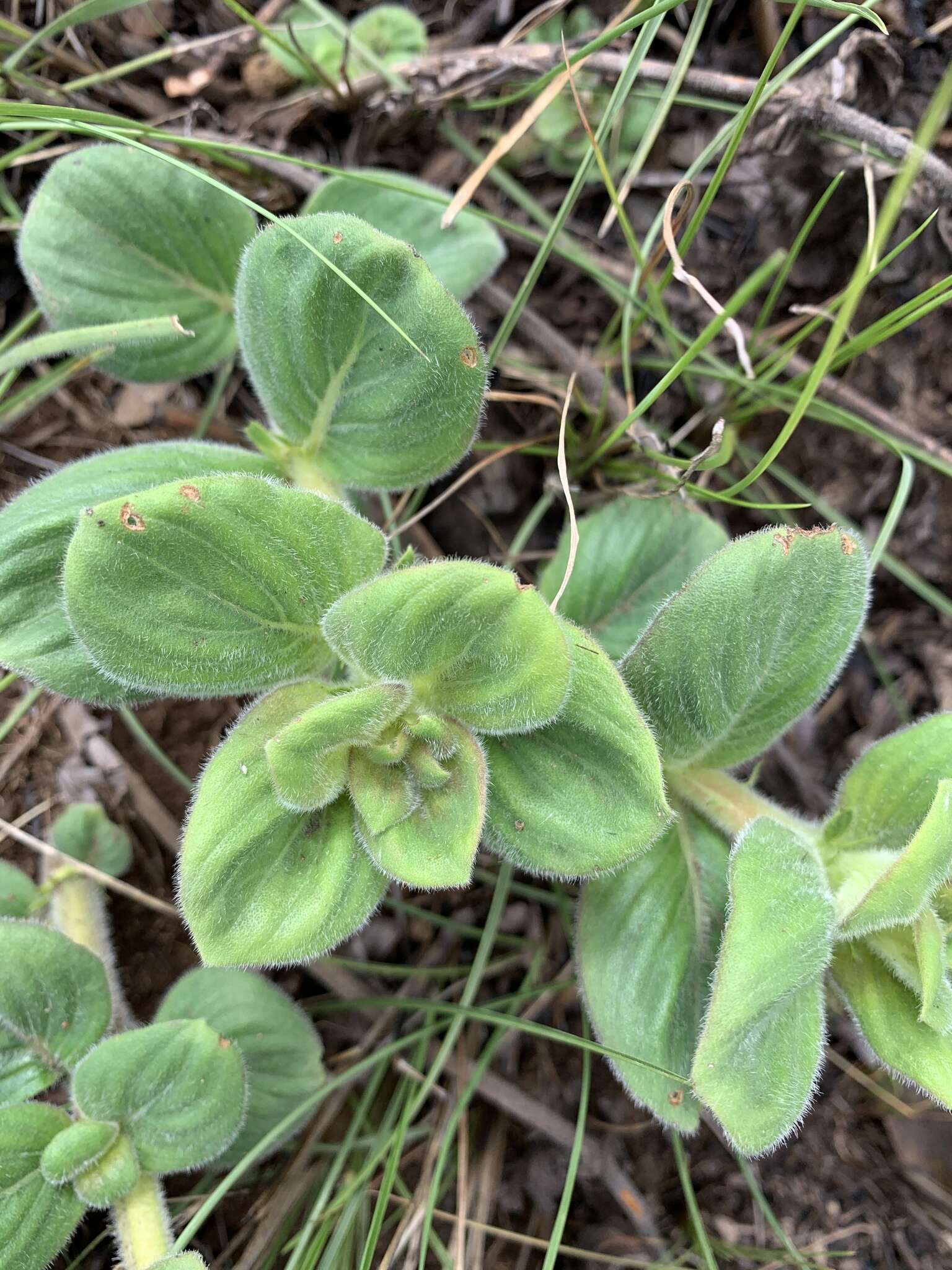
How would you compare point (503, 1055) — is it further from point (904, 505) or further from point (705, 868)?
point (904, 505)

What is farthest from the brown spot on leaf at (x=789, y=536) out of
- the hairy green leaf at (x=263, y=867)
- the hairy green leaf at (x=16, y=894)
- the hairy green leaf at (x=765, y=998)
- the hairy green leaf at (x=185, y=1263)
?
the hairy green leaf at (x=16, y=894)

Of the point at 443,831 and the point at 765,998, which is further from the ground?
the point at 443,831

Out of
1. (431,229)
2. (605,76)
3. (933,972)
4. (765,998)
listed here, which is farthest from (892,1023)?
(605,76)

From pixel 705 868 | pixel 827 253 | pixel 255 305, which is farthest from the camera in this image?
pixel 827 253

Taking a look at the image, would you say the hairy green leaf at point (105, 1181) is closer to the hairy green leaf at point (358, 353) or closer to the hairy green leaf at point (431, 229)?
the hairy green leaf at point (358, 353)

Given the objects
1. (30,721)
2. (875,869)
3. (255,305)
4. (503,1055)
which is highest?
(255,305)

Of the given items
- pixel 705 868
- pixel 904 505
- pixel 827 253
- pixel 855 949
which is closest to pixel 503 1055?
pixel 705 868

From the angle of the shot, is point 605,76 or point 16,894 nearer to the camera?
point 16,894

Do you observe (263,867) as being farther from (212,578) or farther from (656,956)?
(656,956)
